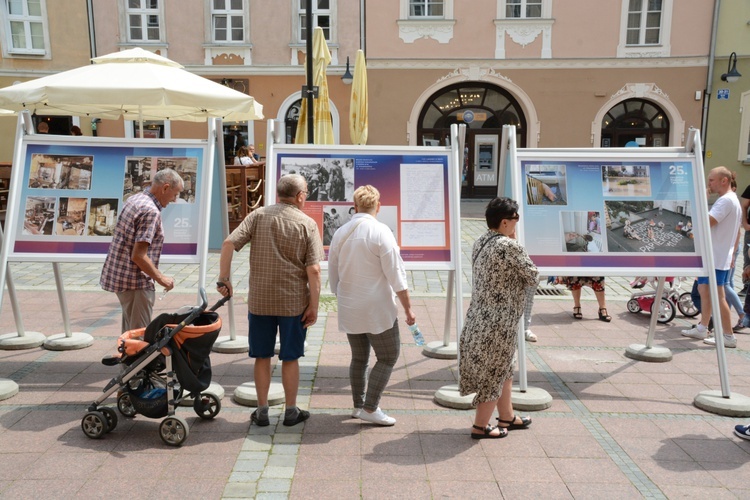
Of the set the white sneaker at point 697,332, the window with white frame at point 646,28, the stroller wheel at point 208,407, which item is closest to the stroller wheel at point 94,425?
the stroller wheel at point 208,407

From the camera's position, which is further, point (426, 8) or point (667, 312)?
point (426, 8)

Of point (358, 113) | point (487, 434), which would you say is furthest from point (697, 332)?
point (358, 113)

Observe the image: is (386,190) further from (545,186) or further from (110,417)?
(110,417)

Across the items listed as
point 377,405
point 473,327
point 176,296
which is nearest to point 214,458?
point 377,405

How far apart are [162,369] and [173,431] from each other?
0.45 m

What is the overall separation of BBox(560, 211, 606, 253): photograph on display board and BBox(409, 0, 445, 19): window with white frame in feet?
53.3

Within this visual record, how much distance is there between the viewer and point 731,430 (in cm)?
458

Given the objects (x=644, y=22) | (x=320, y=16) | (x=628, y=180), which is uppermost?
(x=320, y=16)

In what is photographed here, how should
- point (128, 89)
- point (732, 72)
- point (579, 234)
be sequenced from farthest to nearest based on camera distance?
point (732, 72) → point (128, 89) → point (579, 234)

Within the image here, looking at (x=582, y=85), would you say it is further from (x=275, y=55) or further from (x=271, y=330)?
(x=271, y=330)

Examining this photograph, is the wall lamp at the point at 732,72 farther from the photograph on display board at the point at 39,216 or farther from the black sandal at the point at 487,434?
the photograph on display board at the point at 39,216

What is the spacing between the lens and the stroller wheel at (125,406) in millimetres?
4508

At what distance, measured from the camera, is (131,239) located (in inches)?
186

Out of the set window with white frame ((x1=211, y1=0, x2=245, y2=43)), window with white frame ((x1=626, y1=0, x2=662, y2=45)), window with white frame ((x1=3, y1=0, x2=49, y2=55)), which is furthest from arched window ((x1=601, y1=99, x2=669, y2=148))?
window with white frame ((x1=3, y1=0, x2=49, y2=55))
